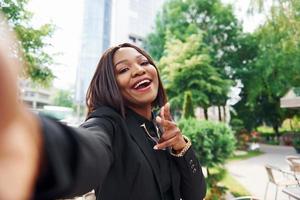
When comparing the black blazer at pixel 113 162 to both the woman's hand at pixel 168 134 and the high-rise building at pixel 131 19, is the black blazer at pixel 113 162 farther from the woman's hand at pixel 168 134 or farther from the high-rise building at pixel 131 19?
the high-rise building at pixel 131 19

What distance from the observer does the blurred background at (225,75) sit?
579 cm

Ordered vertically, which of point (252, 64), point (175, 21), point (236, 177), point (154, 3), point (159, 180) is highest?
point (154, 3)

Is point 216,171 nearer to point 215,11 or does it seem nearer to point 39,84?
point 39,84

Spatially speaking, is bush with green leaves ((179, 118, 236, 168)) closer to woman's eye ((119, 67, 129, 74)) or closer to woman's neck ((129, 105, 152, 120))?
woman's neck ((129, 105, 152, 120))

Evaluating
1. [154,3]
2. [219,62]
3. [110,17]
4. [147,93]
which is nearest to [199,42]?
[219,62]

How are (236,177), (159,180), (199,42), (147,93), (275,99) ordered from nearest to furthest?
(159,180) < (147,93) < (236,177) < (199,42) < (275,99)

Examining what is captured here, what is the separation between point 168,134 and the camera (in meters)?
1.01

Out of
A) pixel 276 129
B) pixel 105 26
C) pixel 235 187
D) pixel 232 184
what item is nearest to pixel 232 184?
pixel 232 184

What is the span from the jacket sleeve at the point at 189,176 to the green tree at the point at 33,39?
4424 millimetres

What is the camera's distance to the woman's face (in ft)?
3.52

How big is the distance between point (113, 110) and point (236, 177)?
8332mm

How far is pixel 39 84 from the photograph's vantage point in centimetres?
615

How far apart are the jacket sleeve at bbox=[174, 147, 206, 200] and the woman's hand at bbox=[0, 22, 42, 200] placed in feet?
2.55

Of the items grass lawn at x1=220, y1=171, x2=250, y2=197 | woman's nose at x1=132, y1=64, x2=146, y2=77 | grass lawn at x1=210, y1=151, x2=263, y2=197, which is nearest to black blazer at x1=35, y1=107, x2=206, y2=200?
woman's nose at x1=132, y1=64, x2=146, y2=77
